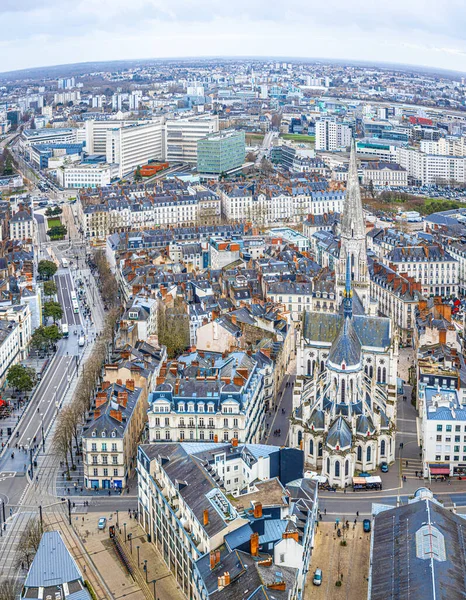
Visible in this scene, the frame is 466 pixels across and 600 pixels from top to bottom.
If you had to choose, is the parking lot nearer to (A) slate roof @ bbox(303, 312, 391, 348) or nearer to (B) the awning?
(B) the awning

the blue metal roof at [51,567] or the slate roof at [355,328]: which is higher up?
the slate roof at [355,328]

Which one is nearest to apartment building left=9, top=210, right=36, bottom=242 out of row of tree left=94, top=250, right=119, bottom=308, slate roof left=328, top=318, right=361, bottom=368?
row of tree left=94, top=250, right=119, bottom=308

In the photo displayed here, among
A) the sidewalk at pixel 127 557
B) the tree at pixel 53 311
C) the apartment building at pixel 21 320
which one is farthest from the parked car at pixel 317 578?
the tree at pixel 53 311

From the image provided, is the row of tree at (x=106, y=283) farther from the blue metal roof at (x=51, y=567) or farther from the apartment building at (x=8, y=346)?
the blue metal roof at (x=51, y=567)

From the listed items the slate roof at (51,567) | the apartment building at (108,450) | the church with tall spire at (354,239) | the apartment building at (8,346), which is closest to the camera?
the slate roof at (51,567)

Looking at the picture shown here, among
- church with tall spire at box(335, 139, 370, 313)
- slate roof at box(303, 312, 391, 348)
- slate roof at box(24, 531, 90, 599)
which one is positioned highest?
church with tall spire at box(335, 139, 370, 313)

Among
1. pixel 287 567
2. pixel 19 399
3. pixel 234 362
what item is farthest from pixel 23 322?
pixel 287 567
